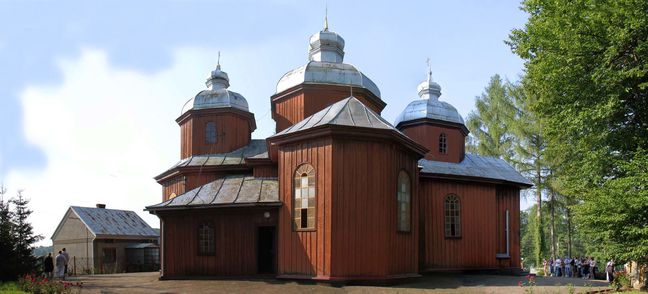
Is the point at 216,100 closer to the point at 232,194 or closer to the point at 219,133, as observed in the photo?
the point at 219,133

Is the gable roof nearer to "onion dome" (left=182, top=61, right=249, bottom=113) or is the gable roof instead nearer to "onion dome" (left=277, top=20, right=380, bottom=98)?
"onion dome" (left=182, top=61, right=249, bottom=113)

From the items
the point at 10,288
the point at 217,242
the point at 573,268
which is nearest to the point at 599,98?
the point at 217,242

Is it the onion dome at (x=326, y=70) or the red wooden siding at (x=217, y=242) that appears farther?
the onion dome at (x=326, y=70)

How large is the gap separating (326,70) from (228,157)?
5084 millimetres

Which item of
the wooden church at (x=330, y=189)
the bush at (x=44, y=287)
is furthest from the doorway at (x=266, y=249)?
the bush at (x=44, y=287)

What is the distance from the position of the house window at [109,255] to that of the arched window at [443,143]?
19946 mm

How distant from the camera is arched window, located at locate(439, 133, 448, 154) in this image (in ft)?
74.1

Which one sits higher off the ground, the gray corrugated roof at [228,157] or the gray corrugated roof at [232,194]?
the gray corrugated roof at [228,157]

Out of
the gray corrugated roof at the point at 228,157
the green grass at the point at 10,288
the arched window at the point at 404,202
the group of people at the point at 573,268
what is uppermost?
the gray corrugated roof at the point at 228,157

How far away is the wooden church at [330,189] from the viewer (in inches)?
576

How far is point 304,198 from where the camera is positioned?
15.2 m

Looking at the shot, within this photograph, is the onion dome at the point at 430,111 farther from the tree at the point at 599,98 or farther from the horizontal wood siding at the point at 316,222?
the horizontal wood siding at the point at 316,222

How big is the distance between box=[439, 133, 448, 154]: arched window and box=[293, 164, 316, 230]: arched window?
894cm

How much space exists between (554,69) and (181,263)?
12747 millimetres
